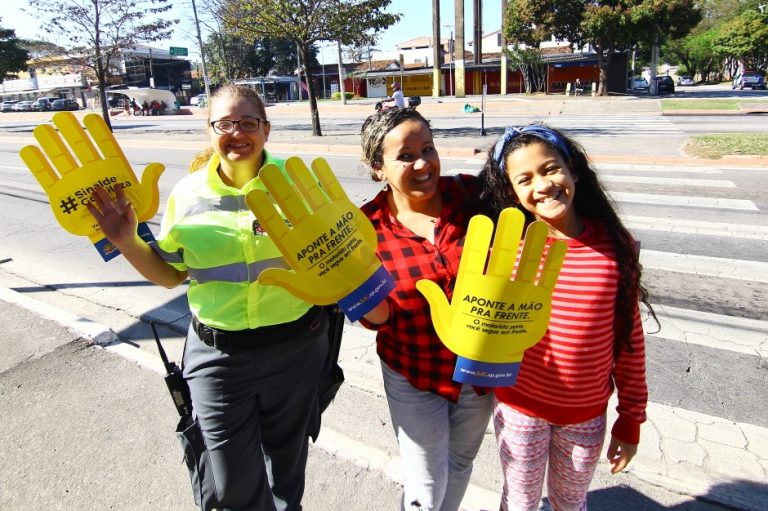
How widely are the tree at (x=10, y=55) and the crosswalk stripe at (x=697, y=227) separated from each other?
115ft

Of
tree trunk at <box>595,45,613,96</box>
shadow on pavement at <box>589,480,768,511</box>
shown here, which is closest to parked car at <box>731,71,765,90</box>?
tree trunk at <box>595,45,613,96</box>

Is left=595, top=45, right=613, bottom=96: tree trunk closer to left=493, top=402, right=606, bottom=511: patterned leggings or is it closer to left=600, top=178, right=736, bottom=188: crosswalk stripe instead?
left=600, top=178, right=736, bottom=188: crosswalk stripe

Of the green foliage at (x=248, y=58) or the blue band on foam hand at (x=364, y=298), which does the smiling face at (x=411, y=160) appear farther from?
the green foliage at (x=248, y=58)

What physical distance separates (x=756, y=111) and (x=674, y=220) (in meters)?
16.2

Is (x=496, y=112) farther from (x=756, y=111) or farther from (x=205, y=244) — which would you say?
(x=205, y=244)

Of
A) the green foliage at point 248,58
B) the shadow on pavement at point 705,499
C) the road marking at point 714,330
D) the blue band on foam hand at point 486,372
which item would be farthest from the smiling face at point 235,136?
the green foliage at point 248,58

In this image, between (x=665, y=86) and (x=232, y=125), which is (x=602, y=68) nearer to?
(x=665, y=86)

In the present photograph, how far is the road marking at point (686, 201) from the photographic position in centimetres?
646

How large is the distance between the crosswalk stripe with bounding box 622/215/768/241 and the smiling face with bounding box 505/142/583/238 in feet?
16.1

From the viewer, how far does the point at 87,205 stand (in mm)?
1666

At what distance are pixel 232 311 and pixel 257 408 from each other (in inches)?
15.7

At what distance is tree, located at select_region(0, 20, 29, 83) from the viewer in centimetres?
2875

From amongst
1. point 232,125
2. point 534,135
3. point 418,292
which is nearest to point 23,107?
point 232,125

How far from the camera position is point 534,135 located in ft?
4.94
